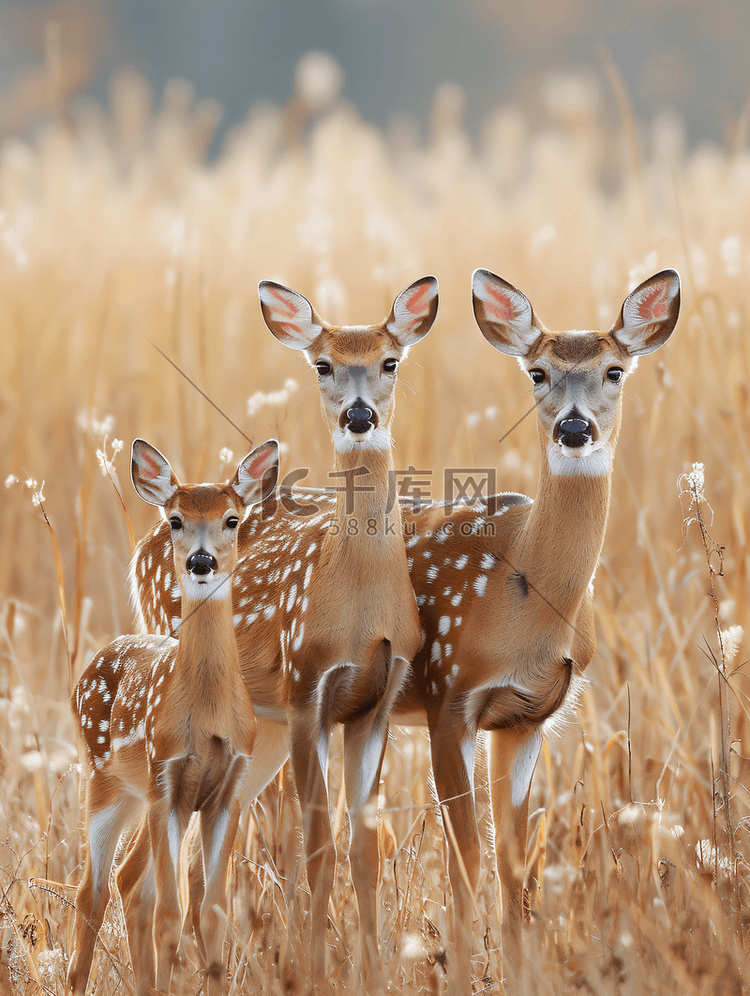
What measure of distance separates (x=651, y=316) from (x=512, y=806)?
1.44m

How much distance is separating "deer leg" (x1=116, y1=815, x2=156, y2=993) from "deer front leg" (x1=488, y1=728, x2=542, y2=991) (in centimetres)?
92

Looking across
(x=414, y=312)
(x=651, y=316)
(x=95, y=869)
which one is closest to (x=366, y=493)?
(x=414, y=312)

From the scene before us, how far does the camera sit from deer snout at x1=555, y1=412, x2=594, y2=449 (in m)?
2.89

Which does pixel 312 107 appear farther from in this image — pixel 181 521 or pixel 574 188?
pixel 574 188

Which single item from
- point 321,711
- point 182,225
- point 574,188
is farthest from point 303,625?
point 574,188

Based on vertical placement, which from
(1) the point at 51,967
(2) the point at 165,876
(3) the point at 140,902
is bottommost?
(1) the point at 51,967

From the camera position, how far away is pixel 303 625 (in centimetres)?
305

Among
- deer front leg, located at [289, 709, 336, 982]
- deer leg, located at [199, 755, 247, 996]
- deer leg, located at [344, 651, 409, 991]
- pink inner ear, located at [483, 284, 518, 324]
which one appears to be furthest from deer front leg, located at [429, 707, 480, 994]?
pink inner ear, located at [483, 284, 518, 324]

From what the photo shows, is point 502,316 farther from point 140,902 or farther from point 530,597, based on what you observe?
point 140,902

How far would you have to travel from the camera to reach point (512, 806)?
10.6ft

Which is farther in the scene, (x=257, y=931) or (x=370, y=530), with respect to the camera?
(x=370, y=530)

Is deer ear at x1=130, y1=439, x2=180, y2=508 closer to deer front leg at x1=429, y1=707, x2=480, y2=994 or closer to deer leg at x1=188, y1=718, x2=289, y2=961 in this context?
deer leg at x1=188, y1=718, x2=289, y2=961

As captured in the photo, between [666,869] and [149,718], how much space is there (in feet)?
4.74

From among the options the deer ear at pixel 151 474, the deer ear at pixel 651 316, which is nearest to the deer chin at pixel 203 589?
the deer ear at pixel 151 474
